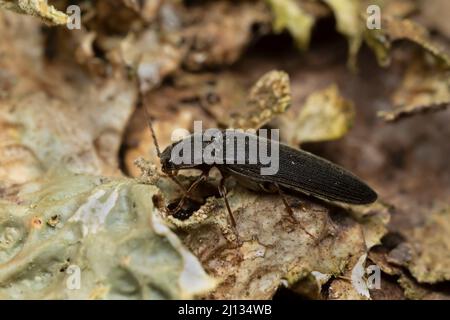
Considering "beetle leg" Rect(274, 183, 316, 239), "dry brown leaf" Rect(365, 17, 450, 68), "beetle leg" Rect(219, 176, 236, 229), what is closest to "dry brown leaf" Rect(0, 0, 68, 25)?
"beetle leg" Rect(219, 176, 236, 229)

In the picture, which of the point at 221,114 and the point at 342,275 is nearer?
the point at 342,275

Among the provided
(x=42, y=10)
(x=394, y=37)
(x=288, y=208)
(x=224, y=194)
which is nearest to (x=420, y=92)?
(x=394, y=37)

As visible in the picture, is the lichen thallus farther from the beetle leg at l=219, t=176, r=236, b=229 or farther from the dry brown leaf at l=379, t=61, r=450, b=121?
the dry brown leaf at l=379, t=61, r=450, b=121

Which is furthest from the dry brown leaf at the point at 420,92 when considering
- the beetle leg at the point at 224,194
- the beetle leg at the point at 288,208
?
the beetle leg at the point at 224,194

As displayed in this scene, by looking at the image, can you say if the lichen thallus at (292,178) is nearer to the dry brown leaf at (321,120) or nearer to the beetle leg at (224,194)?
the beetle leg at (224,194)
